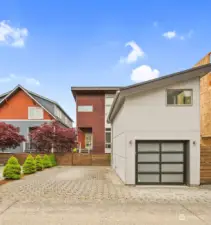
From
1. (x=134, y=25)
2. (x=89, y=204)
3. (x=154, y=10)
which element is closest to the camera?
(x=89, y=204)

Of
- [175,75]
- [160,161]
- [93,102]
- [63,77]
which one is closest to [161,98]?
[175,75]

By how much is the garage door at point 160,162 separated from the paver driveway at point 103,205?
1094mm

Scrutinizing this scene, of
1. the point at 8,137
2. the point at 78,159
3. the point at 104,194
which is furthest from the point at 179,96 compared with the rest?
the point at 8,137

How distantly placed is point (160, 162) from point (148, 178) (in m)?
0.98

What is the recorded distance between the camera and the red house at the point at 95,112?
29944mm

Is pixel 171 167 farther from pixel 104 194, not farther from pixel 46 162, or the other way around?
pixel 46 162

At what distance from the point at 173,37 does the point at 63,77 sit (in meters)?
11.5

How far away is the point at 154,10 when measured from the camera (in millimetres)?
16812

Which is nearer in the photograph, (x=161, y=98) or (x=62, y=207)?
(x=62, y=207)

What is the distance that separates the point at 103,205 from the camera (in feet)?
28.4

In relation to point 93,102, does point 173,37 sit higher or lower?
higher

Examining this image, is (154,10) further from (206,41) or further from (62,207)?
(62,207)

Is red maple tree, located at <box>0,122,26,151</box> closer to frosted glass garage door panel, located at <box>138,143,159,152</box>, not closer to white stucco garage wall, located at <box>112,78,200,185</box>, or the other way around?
white stucco garage wall, located at <box>112,78,200,185</box>

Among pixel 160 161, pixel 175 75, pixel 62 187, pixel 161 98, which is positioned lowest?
pixel 62 187
